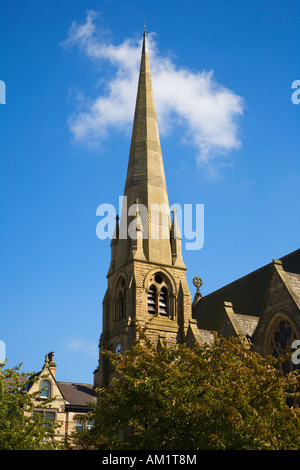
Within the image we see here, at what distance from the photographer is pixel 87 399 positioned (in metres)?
44.4

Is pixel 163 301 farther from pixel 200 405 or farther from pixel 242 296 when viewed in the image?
pixel 200 405

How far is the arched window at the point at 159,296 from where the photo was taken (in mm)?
42844

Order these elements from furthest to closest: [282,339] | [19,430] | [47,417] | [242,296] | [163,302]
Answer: [163,302], [242,296], [47,417], [282,339], [19,430]

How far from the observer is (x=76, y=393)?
44.8 meters

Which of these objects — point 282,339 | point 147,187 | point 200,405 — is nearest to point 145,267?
point 147,187

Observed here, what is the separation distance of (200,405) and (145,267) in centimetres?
2338

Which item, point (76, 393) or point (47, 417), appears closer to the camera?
point (47, 417)

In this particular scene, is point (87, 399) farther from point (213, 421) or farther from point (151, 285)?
point (213, 421)

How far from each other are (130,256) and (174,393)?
76.0 ft

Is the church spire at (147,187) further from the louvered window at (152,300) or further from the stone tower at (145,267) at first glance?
the louvered window at (152,300)

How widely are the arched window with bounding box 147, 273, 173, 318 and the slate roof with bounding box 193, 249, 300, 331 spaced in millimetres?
2522

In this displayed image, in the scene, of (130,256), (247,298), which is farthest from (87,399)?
(247,298)

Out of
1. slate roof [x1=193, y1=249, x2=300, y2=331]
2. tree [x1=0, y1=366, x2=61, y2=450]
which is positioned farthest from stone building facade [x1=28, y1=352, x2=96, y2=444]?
tree [x1=0, y1=366, x2=61, y2=450]

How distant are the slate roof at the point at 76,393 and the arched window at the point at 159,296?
7753 mm
